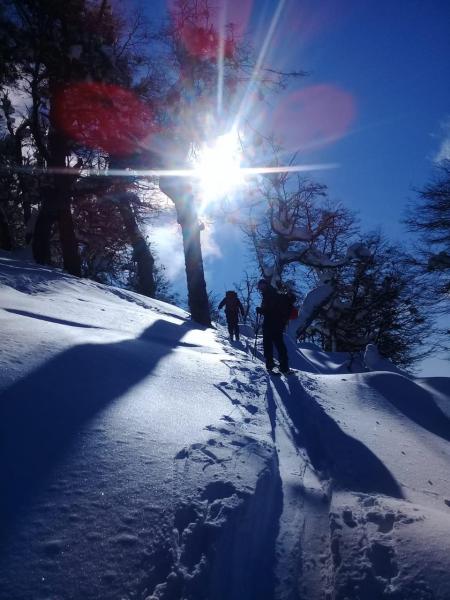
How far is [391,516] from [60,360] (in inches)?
96.9

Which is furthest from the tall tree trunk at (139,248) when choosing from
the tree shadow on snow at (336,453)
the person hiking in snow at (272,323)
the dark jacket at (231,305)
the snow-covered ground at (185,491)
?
the tree shadow on snow at (336,453)

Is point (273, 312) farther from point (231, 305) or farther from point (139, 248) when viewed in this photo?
point (139, 248)

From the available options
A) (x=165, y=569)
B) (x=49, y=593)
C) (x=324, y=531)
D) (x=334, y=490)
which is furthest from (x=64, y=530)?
(x=334, y=490)

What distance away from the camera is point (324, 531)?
2.08 metres

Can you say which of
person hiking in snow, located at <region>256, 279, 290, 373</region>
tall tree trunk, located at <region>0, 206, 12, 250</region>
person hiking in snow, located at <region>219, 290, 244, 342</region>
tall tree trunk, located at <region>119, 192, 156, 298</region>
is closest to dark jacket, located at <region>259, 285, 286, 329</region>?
person hiking in snow, located at <region>256, 279, 290, 373</region>

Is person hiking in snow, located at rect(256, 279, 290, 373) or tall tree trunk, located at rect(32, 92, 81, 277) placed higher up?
tall tree trunk, located at rect(32, 92, 81, 277)

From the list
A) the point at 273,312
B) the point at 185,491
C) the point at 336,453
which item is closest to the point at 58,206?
the point at 273,312

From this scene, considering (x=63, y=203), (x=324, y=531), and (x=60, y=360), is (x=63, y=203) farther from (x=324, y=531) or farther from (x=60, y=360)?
(x=324, y=531)

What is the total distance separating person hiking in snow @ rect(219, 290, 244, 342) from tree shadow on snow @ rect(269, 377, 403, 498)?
5.91m

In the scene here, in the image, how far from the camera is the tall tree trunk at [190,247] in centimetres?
1100

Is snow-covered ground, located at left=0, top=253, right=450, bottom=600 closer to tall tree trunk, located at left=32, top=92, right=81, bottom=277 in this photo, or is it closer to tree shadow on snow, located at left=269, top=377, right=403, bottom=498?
tree shadow on snow, located at left=269, top=377, right=403, bottom=498

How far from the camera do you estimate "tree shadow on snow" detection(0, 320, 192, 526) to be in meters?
1.65

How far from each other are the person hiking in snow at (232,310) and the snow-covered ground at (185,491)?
662 cm

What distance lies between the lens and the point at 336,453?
321 cm
